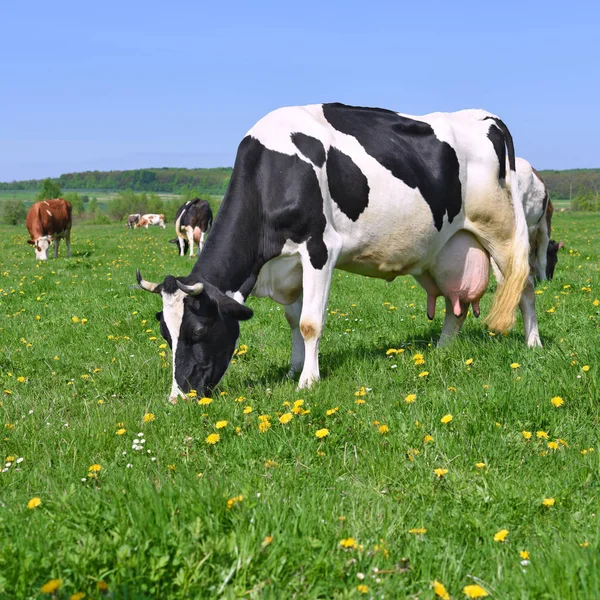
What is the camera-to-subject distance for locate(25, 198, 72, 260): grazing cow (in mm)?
23406

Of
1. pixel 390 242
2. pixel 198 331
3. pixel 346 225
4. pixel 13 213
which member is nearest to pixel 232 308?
pixel 198 331

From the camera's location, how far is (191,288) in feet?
→ 17.7

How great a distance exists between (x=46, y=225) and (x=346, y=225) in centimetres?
1932

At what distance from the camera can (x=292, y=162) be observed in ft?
20.4

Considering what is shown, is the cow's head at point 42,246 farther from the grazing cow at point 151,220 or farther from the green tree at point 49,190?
the green tree at point 49,190

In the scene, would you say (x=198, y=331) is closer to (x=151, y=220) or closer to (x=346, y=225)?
(x=346, y=225)

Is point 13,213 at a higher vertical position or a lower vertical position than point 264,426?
higher

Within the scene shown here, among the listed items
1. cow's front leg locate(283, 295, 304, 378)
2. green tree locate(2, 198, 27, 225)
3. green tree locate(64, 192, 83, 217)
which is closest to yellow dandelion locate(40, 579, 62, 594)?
cow's front leg locate(283, 295, 304, 378)

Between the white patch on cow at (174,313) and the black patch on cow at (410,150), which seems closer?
the white patch on cow at (174,313)

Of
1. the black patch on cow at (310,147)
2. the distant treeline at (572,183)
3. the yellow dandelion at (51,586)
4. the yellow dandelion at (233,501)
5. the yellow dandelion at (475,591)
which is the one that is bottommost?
the yellow dandelion at (475,591)

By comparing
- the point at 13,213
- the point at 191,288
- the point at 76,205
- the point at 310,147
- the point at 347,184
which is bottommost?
the point at 191,288

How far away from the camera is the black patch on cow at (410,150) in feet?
22.1

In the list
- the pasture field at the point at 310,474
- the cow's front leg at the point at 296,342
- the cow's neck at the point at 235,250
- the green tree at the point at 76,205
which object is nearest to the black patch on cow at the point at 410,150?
the cow's neck at the point at 235,250

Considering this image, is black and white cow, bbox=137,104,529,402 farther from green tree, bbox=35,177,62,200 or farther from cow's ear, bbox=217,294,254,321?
green tree, bbox=35,177,62,200
